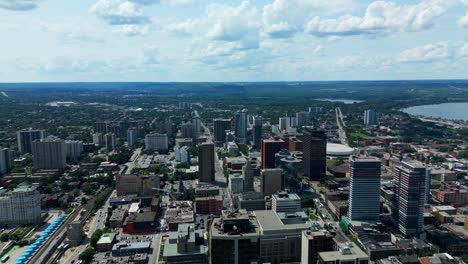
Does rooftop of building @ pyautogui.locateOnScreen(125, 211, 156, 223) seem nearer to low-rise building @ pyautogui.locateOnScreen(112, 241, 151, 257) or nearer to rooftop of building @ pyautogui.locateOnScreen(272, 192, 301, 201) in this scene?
low-rise building @ pyautogui.locateOnScreen(112, 241, 151, 257)

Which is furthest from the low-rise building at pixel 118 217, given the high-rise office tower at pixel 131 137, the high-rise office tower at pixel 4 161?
the high-rise office tower at pixel 131 137

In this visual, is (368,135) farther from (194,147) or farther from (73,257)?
(73,257)

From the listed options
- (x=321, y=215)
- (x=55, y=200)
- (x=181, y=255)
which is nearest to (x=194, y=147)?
(x=55, y=200)

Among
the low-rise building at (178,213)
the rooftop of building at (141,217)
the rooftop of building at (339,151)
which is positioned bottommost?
the low-rise building at (178,213)

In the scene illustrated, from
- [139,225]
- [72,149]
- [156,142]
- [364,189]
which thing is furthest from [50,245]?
[156,142]

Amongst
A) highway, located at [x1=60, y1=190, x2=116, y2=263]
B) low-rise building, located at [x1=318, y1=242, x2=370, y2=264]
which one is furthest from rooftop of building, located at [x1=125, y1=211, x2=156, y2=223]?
low-rise building, located at [x1=318, y1=242, x2=370, y2=264]

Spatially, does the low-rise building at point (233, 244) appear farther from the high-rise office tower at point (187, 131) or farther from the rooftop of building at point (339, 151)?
the high-rise office tower at point (187, 131)
